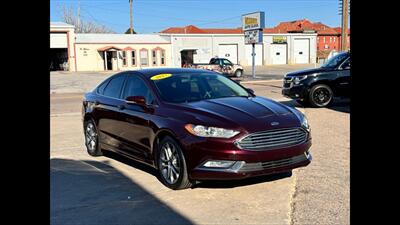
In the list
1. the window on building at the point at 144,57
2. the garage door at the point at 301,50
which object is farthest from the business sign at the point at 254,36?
the garage door at the point at 301,50

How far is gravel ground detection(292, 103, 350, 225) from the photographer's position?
177 inches

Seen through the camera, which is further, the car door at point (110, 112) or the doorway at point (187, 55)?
the doorway at point (187, 55)

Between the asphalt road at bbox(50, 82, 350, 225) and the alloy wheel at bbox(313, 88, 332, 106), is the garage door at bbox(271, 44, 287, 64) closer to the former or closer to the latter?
the alloy wheel at bbox(313, 88, 332, 106)

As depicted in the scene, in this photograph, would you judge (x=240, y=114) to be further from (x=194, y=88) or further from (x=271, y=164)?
(x=194, y=88)

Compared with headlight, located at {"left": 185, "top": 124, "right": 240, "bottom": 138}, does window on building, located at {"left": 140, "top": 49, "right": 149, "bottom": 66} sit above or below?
above

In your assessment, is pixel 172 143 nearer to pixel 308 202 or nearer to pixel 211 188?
pixel 211 188

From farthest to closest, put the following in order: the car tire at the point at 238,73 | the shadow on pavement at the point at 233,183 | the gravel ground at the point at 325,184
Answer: the car tire at the point at 238,73 → the shadow on pavement at the point at 233,183 → the gravel ground at the point at 325,184

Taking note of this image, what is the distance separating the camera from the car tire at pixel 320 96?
46.2 feet

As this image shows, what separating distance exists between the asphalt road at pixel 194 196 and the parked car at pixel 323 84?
651cm

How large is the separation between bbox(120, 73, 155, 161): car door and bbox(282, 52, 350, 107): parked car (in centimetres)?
816

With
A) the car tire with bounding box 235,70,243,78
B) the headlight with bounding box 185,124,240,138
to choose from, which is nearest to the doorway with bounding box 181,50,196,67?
the car tire with bounding box 235,70,243,78

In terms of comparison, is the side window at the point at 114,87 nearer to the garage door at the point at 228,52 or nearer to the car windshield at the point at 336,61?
the car windshield at the point at 336,61

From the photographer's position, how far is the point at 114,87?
24.7 ft

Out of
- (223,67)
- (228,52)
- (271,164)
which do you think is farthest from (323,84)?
(228,52)
